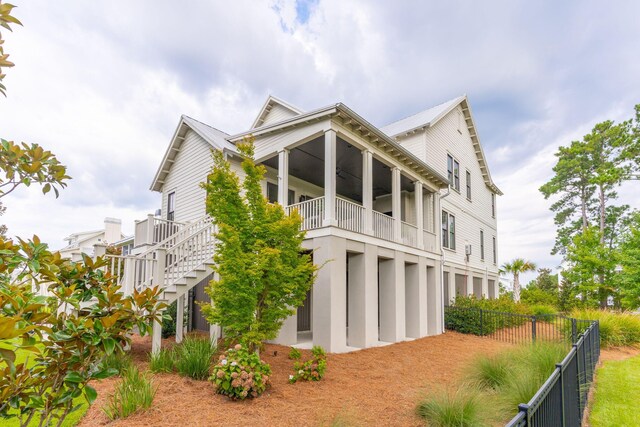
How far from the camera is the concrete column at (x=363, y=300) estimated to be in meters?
11.5

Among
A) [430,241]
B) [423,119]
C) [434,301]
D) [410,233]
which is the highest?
[423,119]

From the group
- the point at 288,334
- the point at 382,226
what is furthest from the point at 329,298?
the point at 382,226

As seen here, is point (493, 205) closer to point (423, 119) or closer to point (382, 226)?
point (423, 119)

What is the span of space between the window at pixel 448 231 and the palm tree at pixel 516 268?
10059mm

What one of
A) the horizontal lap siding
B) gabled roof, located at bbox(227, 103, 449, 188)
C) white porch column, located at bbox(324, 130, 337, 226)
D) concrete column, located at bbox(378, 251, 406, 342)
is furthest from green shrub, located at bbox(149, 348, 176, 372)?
the horizontal lap siding

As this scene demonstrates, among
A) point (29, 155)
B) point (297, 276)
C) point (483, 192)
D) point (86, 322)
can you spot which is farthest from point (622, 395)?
point (483, 192)

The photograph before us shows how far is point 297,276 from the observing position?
Answer: 8.22 metres

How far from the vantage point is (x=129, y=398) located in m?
5.54

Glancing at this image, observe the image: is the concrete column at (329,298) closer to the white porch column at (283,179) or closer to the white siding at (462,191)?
the white porch column at (283,179)

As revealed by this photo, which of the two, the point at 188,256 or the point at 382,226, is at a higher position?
the point at 382,226

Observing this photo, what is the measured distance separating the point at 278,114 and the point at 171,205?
6.48m

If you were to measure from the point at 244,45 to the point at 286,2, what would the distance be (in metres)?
2.50

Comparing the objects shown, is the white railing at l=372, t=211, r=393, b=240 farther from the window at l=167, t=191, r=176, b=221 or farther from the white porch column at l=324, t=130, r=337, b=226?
the window at l=167, t=191, r=176, b=221

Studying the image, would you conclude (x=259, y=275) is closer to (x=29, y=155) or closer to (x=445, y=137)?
(x=29, y=155)
